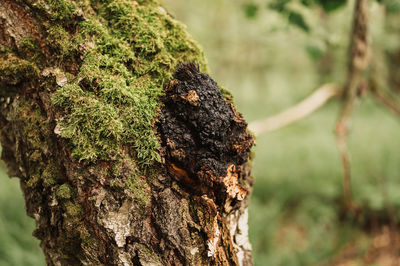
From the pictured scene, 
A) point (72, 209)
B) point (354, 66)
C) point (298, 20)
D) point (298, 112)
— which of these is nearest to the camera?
point (72, 209)

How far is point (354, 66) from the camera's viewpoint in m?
3.37

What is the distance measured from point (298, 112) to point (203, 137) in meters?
2.74

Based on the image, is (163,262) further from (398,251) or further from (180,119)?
(398,251)

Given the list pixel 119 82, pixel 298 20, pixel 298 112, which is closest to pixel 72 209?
pixel 119 82

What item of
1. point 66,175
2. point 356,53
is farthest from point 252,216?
point 66,175

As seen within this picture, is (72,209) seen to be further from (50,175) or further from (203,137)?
(203,137)

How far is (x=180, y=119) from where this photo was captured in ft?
3.86

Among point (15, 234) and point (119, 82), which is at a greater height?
point (15, 234)

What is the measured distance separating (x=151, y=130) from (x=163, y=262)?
51 centimetres

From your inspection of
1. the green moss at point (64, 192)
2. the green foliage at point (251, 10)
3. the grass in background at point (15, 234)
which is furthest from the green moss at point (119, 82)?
the grass in background at point (15, 234)

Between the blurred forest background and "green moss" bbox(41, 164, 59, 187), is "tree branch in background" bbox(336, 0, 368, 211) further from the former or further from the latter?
"green moss" bbox(41, 164, 59, 187)

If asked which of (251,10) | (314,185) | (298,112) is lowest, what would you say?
(298,112)

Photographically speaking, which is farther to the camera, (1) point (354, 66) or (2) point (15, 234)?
(2) point (15, 234)

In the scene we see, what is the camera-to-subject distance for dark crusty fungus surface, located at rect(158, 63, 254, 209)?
112 centimetres
